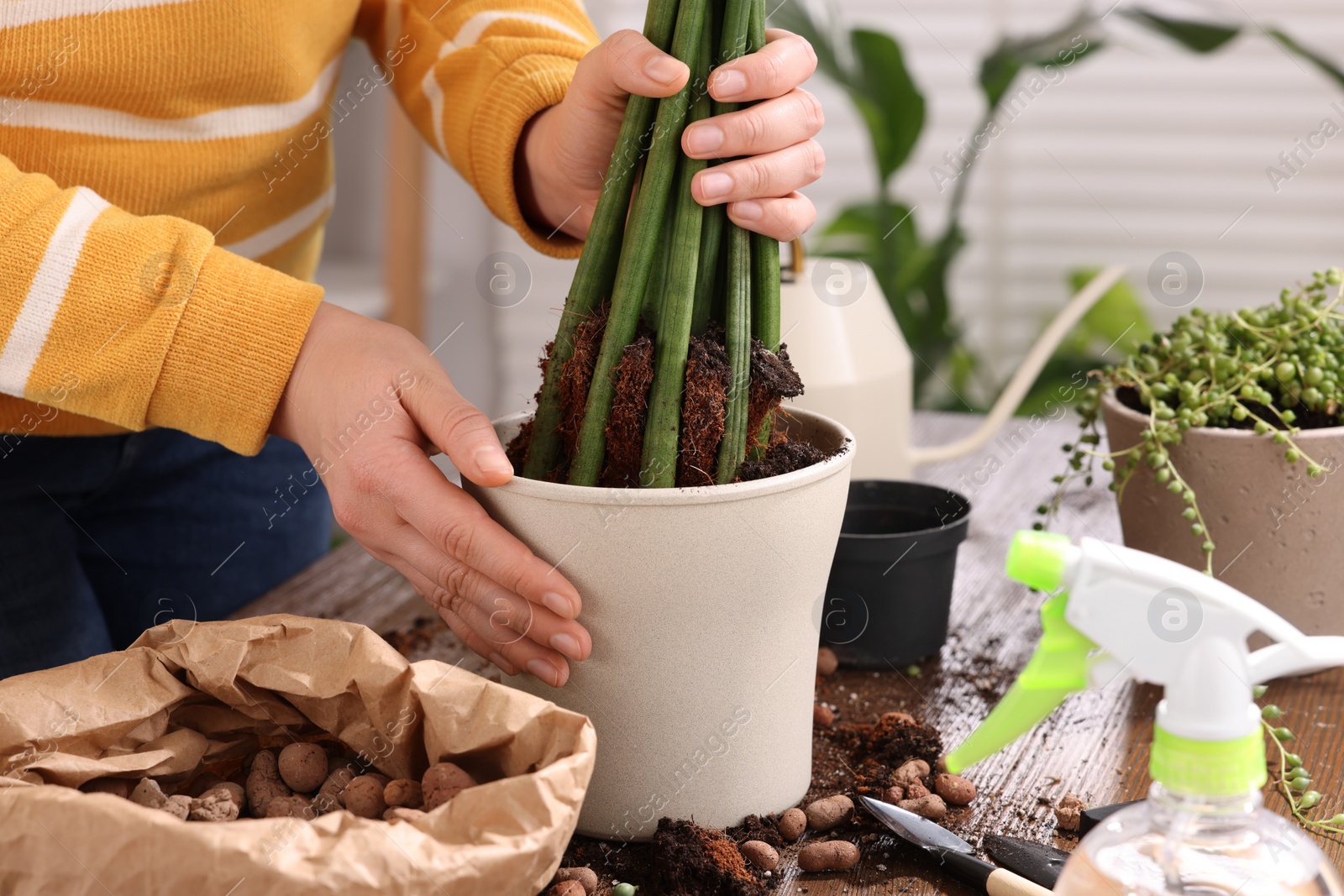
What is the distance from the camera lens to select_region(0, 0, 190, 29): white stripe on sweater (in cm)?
74

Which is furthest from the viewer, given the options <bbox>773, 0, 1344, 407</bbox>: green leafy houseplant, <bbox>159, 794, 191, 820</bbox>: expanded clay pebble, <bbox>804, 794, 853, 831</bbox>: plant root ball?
<bbox>773, 0, 1344, 407</bbox>: green leafy houseplant

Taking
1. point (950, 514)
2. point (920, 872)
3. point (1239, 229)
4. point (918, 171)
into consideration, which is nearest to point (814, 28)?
point (918, 171)

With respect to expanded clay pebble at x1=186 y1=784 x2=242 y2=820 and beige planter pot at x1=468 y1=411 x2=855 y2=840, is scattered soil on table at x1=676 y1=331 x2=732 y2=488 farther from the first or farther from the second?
expanded clay pebble at x1=186 y1=784 x2=242 y2=820

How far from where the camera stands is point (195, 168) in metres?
0.85

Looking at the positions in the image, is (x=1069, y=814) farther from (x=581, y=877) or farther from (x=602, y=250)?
(x=602, y=250)

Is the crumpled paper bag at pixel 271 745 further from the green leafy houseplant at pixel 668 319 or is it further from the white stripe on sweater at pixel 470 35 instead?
the white stripe on sweater at pixel 470 35

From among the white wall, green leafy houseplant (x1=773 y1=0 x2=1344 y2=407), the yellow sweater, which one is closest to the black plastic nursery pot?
the yellow sweater

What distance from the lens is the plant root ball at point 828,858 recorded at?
1.91 ft

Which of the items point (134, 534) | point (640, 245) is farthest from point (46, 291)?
point (134, 534)

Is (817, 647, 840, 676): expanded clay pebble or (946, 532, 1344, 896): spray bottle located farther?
(817, 647, 840, 676): expanded clay pebble

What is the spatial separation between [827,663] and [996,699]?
12cm

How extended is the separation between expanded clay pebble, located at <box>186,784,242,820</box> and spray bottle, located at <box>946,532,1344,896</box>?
36 centimetres

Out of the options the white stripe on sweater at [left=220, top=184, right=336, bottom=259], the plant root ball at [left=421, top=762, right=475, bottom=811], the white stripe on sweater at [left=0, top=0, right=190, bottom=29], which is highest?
the white stripe on sweater at [left=0, top=0, right=190, bottom=29]

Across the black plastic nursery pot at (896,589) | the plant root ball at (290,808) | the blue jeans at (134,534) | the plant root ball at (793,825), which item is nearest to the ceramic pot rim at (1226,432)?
the black plastic nursery pot at (896,589)
